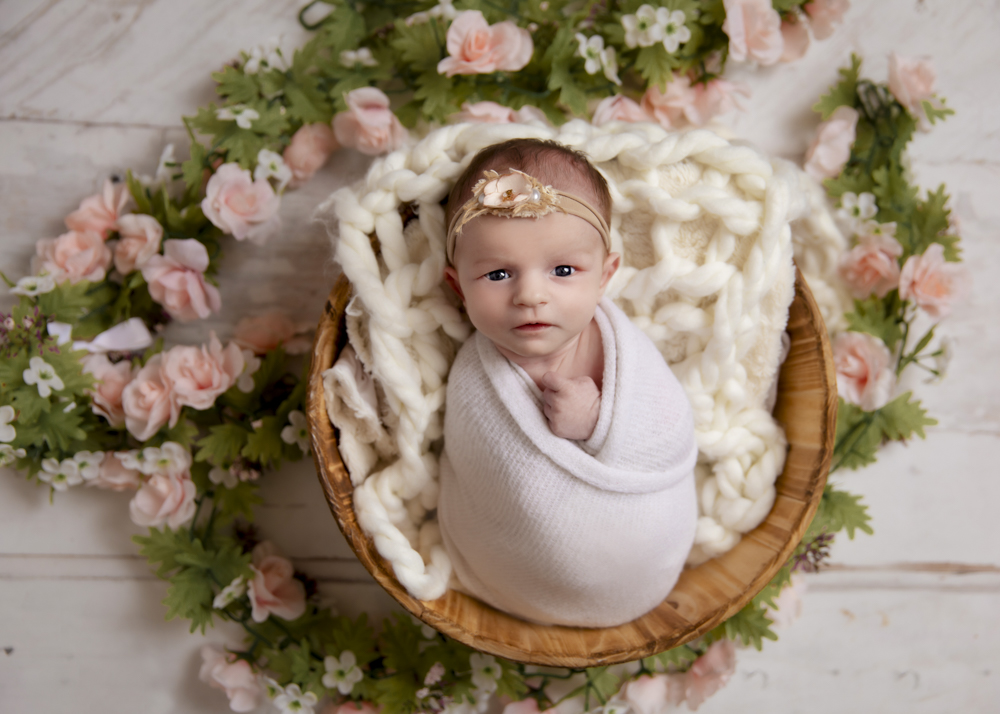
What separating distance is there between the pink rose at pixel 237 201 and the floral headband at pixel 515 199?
55 centimetres

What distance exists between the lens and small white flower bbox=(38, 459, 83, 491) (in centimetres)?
137

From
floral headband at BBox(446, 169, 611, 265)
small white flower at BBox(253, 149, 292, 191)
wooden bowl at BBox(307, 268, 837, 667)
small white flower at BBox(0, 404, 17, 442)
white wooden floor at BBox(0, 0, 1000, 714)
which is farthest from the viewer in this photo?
white wooden floor at BBox(0, 0, 1000, 714)

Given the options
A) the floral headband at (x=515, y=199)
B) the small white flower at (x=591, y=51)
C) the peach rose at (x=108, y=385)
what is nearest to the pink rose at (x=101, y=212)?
the peach rose at (x=108, y=385)

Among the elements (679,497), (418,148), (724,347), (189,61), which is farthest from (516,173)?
(189,61)

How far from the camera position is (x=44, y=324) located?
1336 millimetres

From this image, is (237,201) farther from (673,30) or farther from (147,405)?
(673,30)

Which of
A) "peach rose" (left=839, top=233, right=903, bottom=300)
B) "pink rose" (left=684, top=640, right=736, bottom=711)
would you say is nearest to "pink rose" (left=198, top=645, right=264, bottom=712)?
"pink rose" (left=684, top=640, right=736, bottom=711)

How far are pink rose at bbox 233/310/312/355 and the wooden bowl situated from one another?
0.29 meters

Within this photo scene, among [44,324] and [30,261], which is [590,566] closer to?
[44,324]

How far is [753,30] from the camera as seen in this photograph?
138cm

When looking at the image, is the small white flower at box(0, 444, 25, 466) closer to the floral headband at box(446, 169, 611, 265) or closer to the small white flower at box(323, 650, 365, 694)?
the small white flower at box(323, 650, 365, 694)

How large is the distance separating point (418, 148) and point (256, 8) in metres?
0.68

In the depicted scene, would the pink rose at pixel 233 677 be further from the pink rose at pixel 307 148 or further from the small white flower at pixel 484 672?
the pink rose at pixel 307 148

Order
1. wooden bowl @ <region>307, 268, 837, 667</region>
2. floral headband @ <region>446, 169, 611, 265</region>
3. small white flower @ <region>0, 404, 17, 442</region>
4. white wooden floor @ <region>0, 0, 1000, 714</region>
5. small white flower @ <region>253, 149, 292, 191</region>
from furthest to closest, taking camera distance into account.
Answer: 1. white wooden floor @ <region>0, 0, 1000, 714</region>
2. small white flower @ <region>253, 149, 292, 191</region>
3. small white flower @ <region>0, 404, 17, 442</region>
4. wooden bowl @ <region>307, 268, 837, 667</region>
5. floral headband @ <region>446, 169, 611, 265</region>
